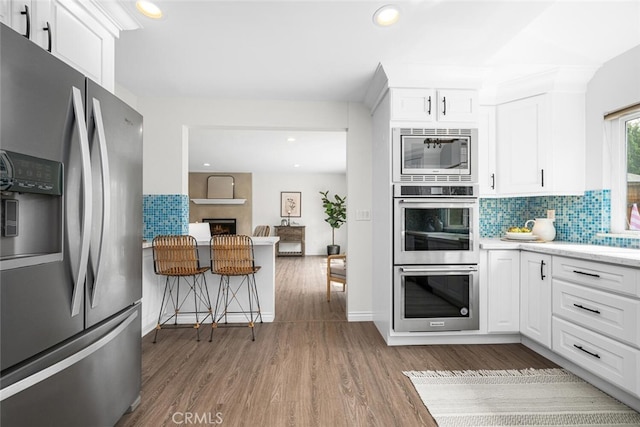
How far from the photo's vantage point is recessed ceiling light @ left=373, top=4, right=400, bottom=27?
1.83 meters

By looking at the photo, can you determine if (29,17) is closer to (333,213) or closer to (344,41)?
(344,41)

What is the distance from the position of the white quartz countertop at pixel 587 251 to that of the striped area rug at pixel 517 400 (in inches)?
33.6

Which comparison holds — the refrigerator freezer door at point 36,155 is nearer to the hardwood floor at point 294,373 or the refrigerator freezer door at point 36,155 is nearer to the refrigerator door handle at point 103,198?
the refrigerator door handle at point 103,198

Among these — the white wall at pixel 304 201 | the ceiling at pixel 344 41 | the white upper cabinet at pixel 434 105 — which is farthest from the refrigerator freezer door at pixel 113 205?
the white wall at pixel 304 201

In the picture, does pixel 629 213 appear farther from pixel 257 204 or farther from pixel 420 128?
pixel 257 204

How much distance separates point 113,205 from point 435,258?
228cm

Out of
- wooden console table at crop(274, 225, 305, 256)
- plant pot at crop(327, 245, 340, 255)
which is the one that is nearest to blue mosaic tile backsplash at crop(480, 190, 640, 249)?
plant pot at crop(327, 245, 340, 255)

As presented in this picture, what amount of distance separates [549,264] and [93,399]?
9.41ft

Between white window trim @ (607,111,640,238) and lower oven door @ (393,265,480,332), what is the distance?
3.74ft

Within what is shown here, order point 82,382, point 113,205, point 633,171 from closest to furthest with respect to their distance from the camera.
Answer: point 82,382 < point 113,205 < point 633,171

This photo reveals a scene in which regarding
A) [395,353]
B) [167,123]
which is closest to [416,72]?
[395,353]

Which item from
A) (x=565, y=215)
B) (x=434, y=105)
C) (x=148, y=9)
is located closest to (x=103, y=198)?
(x=148, y=9)

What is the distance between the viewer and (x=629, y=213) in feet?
7.72

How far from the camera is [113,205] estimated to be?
143cm
